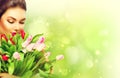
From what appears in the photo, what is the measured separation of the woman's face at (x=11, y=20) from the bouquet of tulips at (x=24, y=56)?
34mm

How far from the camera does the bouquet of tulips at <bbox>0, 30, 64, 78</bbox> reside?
56.2 inches

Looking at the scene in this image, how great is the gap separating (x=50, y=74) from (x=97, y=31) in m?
0.31

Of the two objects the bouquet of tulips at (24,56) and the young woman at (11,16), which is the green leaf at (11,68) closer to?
the bouquet of tulips at (24,56)

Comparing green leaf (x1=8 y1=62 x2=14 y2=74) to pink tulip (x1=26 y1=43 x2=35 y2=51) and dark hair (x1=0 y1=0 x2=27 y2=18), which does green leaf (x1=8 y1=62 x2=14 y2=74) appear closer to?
pink tulip (x1=26 y1=43 x2=35 y2=51)

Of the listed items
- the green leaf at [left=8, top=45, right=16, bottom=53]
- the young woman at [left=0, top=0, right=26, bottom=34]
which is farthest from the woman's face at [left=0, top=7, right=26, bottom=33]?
the green leaf at [left=8, top=45, right=16, bottom=53]

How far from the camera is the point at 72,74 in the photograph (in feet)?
5.02

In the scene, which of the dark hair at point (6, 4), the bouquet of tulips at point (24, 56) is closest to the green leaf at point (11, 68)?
the bouquet of tulips at point (24, 56)

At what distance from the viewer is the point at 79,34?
1.56 m

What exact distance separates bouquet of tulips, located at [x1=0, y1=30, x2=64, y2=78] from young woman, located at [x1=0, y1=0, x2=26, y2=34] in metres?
0.04

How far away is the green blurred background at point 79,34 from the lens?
5.04 feet

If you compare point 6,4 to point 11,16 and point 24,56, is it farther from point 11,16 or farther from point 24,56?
point 24,56

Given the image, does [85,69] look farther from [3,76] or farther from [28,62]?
[3,76]

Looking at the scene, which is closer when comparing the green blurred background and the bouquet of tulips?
the bouquet of tulips

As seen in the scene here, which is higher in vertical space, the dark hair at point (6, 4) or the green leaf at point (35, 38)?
the dark hair at point (6, 4)
